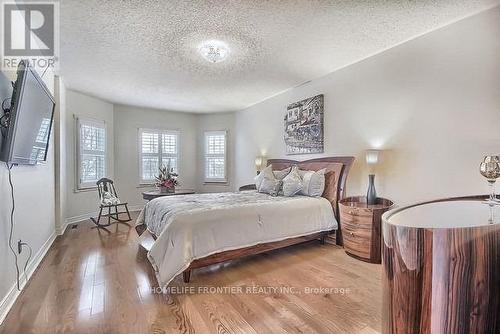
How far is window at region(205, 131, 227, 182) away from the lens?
21.6 feet

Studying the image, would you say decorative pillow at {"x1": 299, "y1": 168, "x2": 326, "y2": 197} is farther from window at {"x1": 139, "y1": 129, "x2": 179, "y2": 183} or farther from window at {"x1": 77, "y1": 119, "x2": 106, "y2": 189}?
window at {"x1": 77, "y1": 119, "x2": 106, "y2": 189}

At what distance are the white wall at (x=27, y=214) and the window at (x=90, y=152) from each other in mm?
1270

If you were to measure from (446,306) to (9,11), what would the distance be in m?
3.62

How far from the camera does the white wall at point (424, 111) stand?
7.55 ft

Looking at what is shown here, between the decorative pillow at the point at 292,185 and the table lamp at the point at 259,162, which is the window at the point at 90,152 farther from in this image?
the decorative pillow at the point at 292,185

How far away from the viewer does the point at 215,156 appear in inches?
264

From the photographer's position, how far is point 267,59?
130 inches

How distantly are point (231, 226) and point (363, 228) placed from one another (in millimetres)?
1588

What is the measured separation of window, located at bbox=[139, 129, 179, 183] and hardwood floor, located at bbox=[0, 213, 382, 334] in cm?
330

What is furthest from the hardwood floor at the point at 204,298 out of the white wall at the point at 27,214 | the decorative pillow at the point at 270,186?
the decorative pillow at the point at 270,186

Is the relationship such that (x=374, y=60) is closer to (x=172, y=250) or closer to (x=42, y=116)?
(x=172, y=250)

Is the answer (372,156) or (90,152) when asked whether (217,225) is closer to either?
(372,156)

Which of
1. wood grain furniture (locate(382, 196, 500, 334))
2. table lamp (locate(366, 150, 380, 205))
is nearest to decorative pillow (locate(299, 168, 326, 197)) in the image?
table lamp (locate(366, 150, 380, 205))

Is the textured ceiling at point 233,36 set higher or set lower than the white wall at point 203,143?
higher
